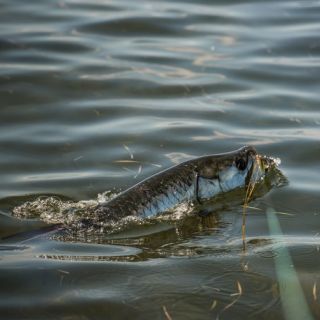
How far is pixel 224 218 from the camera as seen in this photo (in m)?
5.61

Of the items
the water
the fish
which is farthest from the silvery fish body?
the water

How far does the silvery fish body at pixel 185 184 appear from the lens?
5320mm

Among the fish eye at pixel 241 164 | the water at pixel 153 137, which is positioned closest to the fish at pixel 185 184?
the fish eye at pixel 241 164

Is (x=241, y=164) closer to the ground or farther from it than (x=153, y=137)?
closer to the ground

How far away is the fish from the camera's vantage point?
5.32m

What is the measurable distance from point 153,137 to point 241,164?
1.42 meters

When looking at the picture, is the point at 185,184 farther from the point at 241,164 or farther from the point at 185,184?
the point at 241,164

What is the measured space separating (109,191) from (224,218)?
0.87 metres

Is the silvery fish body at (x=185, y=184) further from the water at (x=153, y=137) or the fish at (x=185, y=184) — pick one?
the water at (x=153, y=137)

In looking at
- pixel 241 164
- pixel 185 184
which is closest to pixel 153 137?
pixel 241 164

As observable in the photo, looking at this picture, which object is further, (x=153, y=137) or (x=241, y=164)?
(x=153, y=137)

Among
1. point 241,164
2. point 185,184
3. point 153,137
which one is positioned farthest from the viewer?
point 153,137

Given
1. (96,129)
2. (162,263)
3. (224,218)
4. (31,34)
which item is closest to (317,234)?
(224,218)

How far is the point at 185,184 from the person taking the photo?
555 cm
